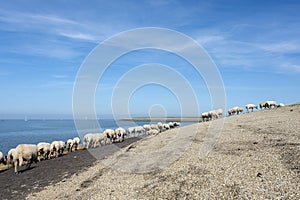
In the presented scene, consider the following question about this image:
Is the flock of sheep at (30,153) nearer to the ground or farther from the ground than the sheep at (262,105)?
nearer to the ground

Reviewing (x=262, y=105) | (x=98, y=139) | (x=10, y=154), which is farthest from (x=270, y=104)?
(x=10, y=154)

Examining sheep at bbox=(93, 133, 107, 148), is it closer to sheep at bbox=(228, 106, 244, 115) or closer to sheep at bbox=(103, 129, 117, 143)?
sheep at bbox=(103, 129, 117, 143)

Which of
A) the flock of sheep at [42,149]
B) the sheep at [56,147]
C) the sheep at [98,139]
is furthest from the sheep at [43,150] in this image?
the sheep at [98,139]

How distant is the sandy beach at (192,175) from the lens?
12.8 m

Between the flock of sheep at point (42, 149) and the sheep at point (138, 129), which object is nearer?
the flock of sheep at point (42, 149)

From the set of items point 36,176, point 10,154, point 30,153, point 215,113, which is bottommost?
point 36,176

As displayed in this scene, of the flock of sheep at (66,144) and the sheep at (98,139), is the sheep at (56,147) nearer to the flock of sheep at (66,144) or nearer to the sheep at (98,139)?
the flock of sheep at (66,144)

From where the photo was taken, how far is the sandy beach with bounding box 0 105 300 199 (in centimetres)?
→ 1277

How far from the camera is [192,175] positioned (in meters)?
15.5

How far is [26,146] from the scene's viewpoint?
25672 millimetres

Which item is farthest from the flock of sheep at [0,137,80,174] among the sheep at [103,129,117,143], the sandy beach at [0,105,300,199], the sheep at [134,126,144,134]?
the sheep at [134,126,144,134]

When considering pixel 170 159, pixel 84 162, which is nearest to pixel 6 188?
pixel 84 162

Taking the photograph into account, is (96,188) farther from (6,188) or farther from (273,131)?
(273,131)

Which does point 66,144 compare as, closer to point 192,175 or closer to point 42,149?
point 42,149
